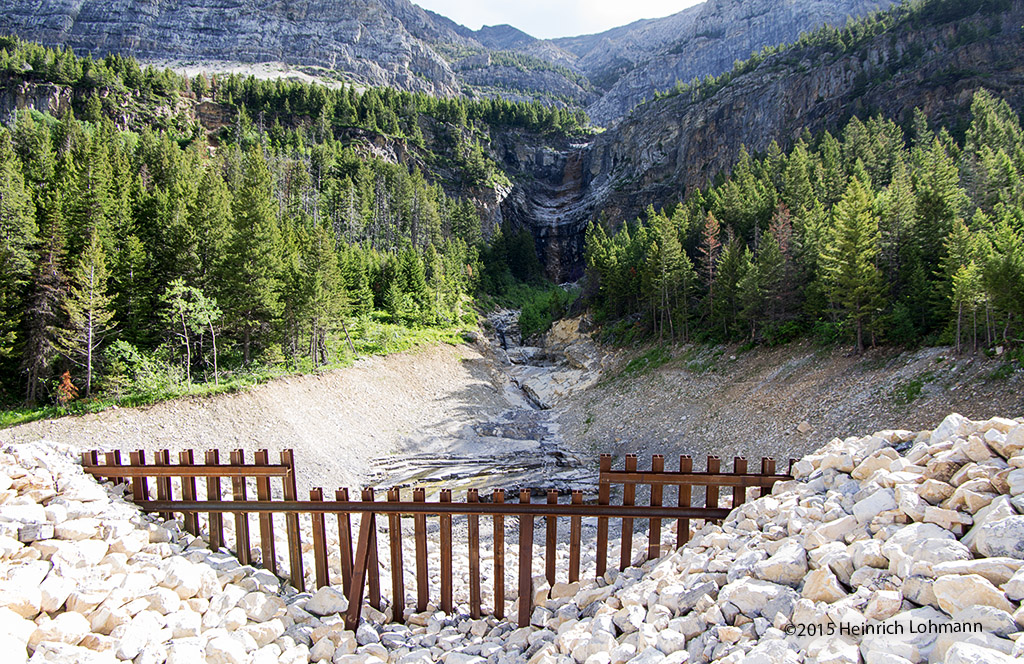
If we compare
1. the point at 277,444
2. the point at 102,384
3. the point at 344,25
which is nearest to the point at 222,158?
the point at 102,384

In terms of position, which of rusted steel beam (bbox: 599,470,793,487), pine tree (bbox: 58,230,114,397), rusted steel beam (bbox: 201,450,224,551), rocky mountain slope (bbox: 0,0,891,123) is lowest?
rusted steel beam (bbox: 201,450,224,551)

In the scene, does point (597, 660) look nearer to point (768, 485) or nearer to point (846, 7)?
point (768, 485)

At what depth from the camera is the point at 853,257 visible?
25109mm

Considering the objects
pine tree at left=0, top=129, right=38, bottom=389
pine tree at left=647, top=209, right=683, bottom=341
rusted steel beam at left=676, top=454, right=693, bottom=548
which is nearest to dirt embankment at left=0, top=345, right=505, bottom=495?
pine tree at left=0, top=129, right=38, bottom=389

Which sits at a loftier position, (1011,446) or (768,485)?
(1011,446)

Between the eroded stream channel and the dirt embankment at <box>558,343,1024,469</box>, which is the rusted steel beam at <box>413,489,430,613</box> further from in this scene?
the dirt embankment at <box>558,343,1024,469</box>

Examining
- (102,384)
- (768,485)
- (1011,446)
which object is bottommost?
(102,384)

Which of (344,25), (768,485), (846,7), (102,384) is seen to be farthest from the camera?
(344,25)

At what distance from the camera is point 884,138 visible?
57.8 m

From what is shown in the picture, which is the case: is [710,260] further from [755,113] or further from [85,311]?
[755,113]

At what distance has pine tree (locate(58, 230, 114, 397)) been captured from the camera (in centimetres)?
2455

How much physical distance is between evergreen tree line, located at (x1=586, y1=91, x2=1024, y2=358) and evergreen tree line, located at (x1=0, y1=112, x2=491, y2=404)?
25.0 metres

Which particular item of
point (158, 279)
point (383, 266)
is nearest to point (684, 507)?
point (158, 279)

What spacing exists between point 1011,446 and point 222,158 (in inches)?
3564
